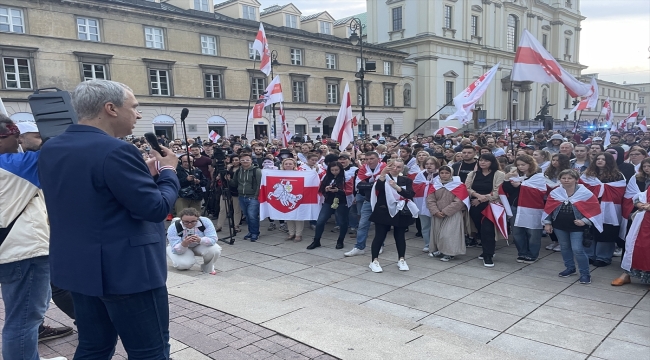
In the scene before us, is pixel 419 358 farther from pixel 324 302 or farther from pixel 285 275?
pixel 285 275

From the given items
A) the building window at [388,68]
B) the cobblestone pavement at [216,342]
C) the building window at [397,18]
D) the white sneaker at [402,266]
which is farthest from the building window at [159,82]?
the building window at [397,18]

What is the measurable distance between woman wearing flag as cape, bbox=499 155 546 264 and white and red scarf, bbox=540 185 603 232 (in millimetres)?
705

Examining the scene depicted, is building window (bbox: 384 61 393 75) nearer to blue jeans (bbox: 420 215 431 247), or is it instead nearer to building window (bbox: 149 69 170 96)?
building window (bbox: 149 69 170 96)

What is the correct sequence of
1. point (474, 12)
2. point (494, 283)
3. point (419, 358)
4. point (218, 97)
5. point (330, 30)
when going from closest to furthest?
point (419, 358) → point (494, 283) → point (218, 97) → point (330, 30) → point (474, 12)

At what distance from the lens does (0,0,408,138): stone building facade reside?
25.5 meters

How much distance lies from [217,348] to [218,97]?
104ft

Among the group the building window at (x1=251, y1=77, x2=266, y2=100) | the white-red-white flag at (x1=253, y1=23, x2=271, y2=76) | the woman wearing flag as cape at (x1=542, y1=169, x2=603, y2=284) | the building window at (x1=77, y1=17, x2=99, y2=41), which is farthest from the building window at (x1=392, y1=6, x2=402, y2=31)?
the woman wearing flag as cape at (x1=542, y1=169, x2=603, y2=284)

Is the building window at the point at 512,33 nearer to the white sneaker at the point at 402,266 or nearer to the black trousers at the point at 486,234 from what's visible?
the black trousers at the point at 486,234

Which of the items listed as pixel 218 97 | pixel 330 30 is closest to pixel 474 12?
pixel 330 30

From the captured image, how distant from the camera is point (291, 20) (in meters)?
42.4

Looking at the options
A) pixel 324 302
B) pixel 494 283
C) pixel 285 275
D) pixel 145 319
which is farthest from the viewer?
pixel 285 275

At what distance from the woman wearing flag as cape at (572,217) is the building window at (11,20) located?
29032 mm

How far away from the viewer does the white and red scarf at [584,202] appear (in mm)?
6262

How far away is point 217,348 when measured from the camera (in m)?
3.84
